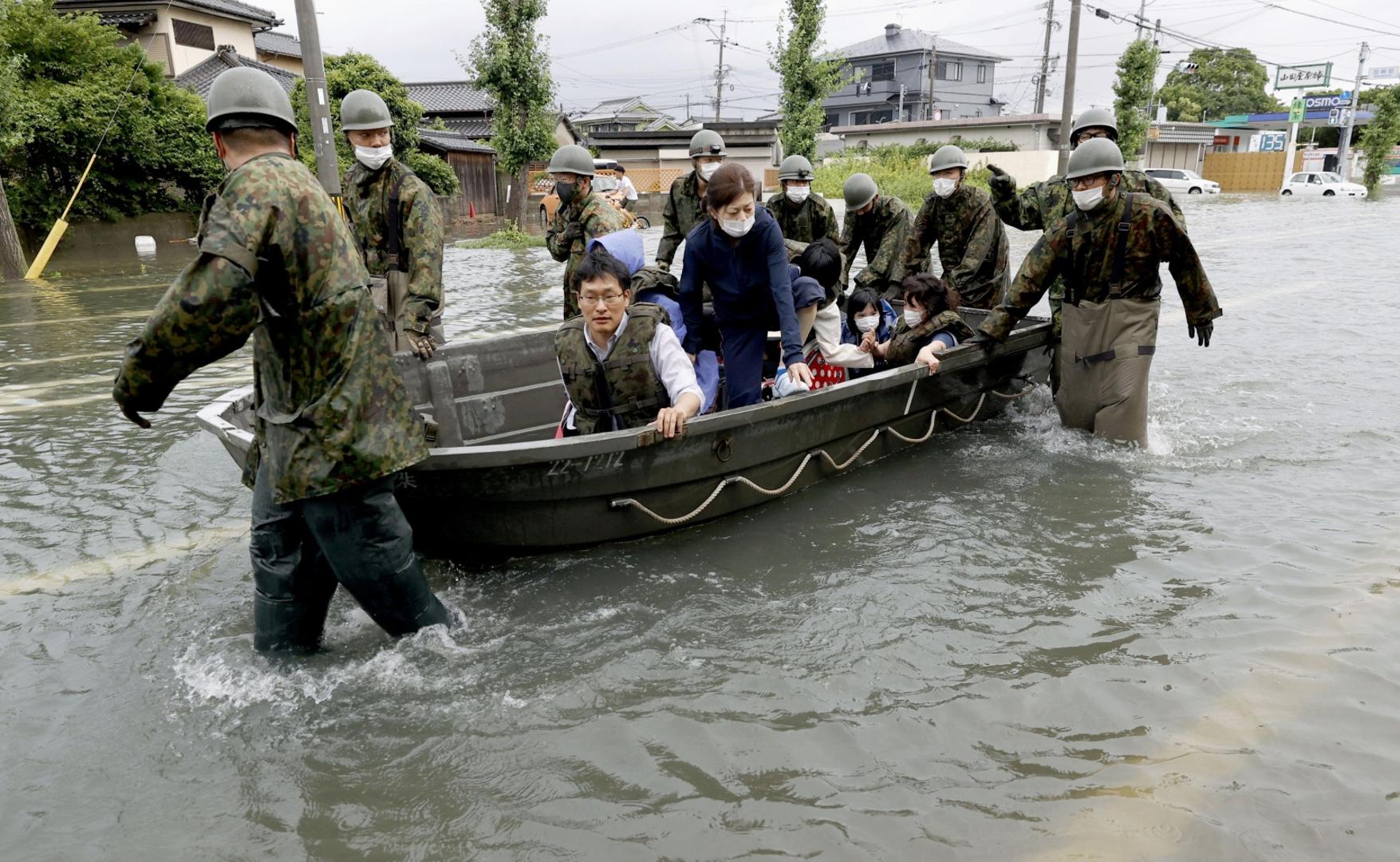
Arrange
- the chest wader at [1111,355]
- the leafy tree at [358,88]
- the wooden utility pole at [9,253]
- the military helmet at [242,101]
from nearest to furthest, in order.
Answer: the military helmet at [242,101] < the chest wader at [1111,355] < the wooden utility pole at [9,253] < the leafy tree at [358,88]

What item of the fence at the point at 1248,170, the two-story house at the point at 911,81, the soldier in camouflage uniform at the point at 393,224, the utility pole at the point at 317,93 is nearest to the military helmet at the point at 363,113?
the soldier in camouflage uniform at the point at 393,224

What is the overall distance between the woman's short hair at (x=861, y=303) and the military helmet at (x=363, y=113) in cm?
302

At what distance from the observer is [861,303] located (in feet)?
19.4

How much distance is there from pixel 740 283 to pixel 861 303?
1.36 metres

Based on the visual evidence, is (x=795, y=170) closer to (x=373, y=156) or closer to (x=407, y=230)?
(x=407, y=230)

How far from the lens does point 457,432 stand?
5.46 m

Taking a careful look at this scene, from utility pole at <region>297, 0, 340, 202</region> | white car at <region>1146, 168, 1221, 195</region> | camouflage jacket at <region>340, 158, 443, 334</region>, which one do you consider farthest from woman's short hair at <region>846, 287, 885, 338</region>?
white car at <region>1146, 168, 1221, 195</region>

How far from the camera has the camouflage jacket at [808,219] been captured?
23.6 ft

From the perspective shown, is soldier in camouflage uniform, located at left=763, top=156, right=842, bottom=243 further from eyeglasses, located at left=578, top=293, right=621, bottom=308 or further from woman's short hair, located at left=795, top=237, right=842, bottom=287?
eyeglasses, located at left=578, top=293, right=621, bottom=308

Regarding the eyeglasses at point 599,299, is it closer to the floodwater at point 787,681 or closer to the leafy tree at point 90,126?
the floodwater at point 787,681

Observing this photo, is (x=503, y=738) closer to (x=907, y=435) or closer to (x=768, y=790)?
(x=768, y=790)

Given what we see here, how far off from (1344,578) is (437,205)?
5.10 metres

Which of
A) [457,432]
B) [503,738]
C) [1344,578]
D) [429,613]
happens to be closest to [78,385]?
[457,432]

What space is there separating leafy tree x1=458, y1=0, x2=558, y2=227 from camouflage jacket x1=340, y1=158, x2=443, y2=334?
1772 centimetres
